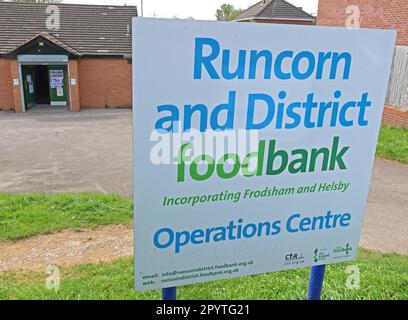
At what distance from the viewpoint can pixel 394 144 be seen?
10.0m

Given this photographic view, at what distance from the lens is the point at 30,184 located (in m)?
7.71

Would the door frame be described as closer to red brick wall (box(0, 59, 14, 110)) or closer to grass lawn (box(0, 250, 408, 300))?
red brick wall (box(0, 59, 14, 110))

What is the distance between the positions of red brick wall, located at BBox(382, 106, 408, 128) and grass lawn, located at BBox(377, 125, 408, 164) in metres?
0.37

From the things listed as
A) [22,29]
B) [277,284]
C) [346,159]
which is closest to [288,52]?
[346,159]

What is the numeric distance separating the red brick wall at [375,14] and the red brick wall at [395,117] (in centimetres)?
216

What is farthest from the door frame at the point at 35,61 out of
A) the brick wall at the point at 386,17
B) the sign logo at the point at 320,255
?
the sign logo at the point at 320,255

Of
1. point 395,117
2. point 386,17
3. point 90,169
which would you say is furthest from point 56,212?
point 386,17

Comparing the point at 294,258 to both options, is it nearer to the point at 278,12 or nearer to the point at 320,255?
the point at 320,255

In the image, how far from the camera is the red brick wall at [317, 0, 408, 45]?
1201 centimetres

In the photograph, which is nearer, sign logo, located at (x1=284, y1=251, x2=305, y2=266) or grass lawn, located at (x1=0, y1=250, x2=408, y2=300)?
sign logo, located at (x1=284, y1=251, x2=305, y2=266)

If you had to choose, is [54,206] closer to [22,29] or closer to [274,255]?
[274,255]

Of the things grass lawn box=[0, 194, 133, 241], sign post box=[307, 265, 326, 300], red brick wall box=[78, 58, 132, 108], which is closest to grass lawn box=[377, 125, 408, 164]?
grass lawn box=[0, 194, 133, 241]

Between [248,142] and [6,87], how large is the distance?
18429 mm

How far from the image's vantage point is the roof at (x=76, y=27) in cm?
1820
